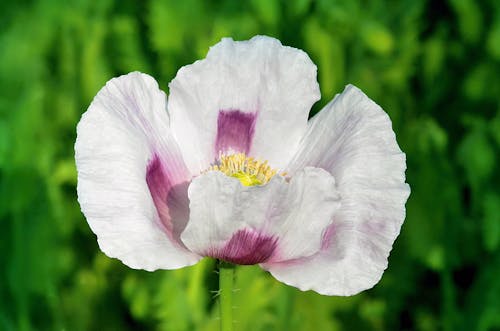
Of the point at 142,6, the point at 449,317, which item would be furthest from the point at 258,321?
the point at 142,6

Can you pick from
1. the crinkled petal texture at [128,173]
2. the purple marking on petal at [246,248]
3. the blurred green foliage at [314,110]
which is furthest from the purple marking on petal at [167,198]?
the blurred green foliage at [314,110]

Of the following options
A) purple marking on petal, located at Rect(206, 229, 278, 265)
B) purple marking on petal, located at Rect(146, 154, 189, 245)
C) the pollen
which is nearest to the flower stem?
purple marking on petal, located at Rect(206, 229, 278, 265)

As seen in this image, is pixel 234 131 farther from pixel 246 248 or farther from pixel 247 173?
pixel 246 248

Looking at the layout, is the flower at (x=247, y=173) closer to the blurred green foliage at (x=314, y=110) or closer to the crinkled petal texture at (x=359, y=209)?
the crinkled petal texture at (x=359, y=209)

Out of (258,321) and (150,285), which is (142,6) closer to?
(150,285)

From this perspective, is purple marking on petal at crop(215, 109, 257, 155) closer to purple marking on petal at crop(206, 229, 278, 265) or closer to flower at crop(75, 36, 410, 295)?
flower at crop(75, 36, 410, 295)

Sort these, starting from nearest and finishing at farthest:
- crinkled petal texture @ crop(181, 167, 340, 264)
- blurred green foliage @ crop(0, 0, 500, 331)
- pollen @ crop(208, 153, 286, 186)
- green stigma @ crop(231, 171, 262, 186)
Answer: crinkled petal texture @ crop(181, 167, 340, 264)
green stigma @ crop(231, 171, 262, 186)
pollen @ crop(208, 153, 286, 186)
blurred green foliage @ crop(0, 0, 500, 331)

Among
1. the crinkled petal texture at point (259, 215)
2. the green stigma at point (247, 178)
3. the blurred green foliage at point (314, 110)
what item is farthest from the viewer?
the blurred green foliage at point (314, 110)

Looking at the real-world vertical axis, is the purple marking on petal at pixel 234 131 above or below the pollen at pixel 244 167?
above
